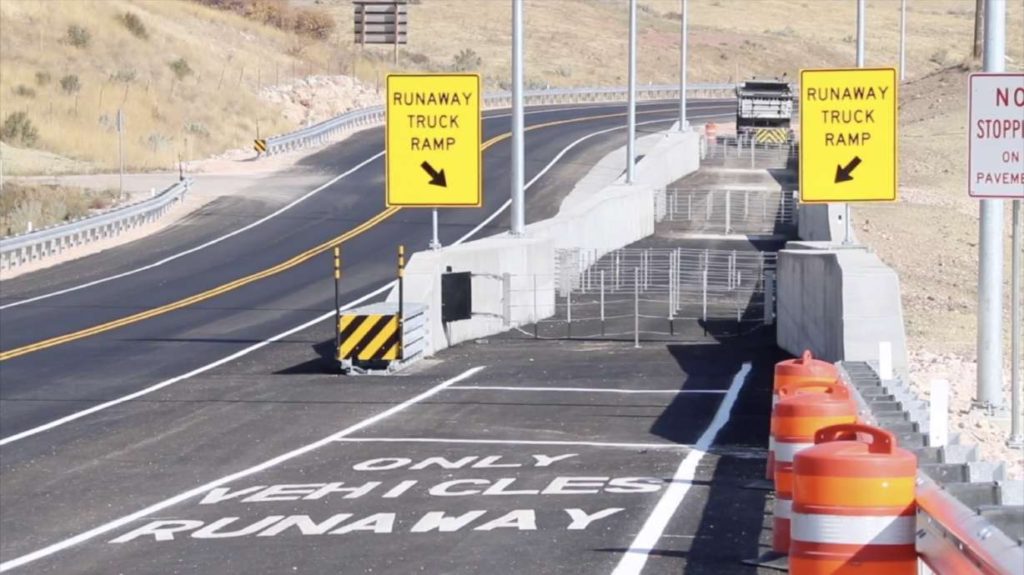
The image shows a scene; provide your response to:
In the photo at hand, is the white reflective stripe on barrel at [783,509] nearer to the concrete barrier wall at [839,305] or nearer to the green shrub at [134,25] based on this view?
the concrete barrier wall at [839,305]

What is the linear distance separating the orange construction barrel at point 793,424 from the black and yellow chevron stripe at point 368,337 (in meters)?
13.2

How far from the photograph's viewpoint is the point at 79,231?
43.8 m

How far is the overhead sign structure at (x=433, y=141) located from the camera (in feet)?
87.0

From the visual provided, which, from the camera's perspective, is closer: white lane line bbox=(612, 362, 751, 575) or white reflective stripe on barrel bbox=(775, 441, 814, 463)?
white reflective stripe on barrel bbox=(775, 441, 814, 463)

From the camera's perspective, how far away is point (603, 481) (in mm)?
15445

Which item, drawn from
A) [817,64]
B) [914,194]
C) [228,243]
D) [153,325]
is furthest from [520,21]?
[817,64]

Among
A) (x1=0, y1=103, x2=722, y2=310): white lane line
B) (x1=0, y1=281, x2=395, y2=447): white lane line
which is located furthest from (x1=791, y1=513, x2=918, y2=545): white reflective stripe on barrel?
(x1=0, y1=103, x2=722, y2=310): white lane line

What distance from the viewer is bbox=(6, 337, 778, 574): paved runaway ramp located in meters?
12.3

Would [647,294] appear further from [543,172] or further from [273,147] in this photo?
[273,147]

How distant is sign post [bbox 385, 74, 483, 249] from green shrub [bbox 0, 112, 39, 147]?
40.9 meters

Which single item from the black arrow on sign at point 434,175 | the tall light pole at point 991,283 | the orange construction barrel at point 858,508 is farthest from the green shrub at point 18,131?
the orange construction barrel at point 858,508

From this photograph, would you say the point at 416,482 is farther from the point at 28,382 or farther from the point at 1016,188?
the point at 28,382

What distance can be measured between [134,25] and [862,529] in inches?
3133

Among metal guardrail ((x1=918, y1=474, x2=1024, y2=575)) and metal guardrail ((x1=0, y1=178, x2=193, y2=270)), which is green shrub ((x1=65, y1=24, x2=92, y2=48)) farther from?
metal guardrail ((x1=918, y1=474, x2=1024, y2=575))
